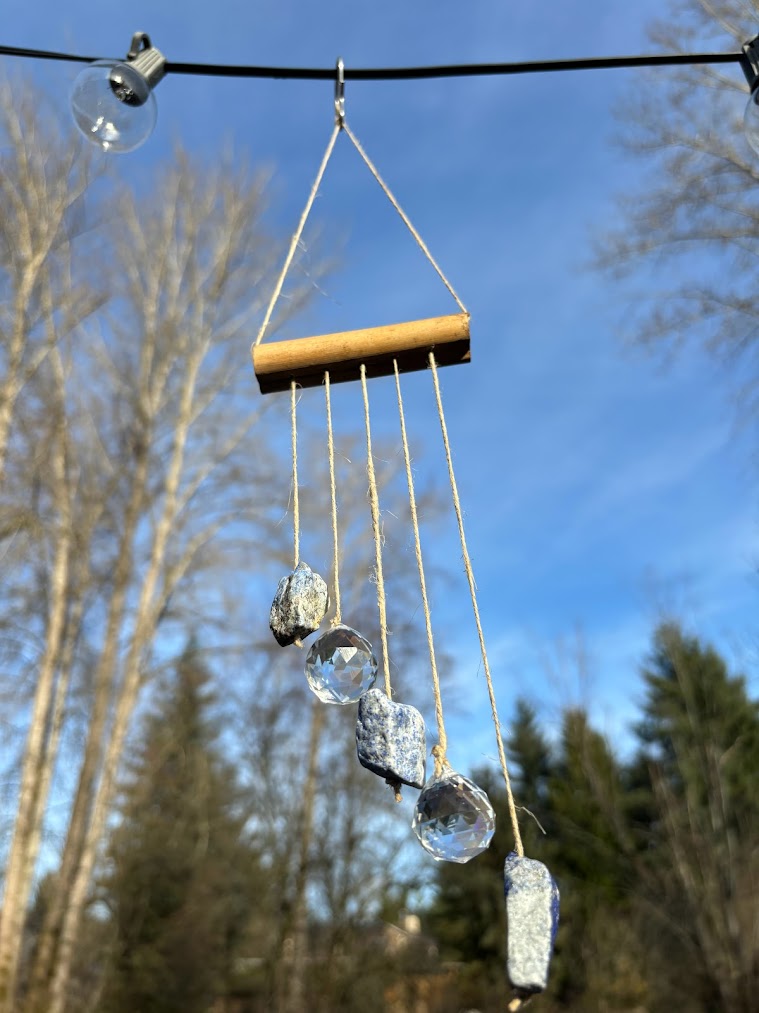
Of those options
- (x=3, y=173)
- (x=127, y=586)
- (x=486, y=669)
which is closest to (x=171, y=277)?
(x=3, y=173)

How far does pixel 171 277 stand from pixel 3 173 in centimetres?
147

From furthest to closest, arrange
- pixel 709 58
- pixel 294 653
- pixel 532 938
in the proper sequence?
pixel 294 653 → pixel 709 58 → pixel 532 938

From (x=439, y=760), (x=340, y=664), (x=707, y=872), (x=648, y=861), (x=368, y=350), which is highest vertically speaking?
(x=648, y=861)

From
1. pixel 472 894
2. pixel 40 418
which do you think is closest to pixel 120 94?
pixel 40 418

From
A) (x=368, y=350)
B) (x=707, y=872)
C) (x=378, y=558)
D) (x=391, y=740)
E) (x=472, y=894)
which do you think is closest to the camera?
(x=391, y=740)

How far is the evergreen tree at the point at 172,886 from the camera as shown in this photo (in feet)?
27.1

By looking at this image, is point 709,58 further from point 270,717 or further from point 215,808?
point 215,808

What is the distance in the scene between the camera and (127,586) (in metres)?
6.04

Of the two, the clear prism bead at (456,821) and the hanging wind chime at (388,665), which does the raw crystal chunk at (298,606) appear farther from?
the clear prism bead at (456,821)

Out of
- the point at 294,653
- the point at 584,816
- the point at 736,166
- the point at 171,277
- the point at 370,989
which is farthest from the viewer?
the point at 584,816

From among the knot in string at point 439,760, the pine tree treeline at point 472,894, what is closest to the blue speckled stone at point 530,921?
the knot in string at point 439,760

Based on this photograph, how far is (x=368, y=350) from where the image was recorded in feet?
3.41

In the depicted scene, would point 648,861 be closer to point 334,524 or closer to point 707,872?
point 707,872

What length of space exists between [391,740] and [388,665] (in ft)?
0.42
